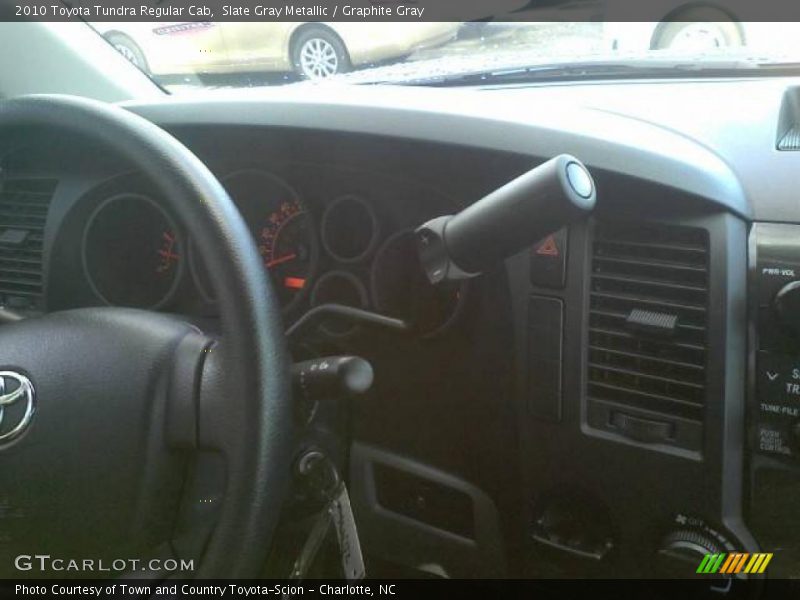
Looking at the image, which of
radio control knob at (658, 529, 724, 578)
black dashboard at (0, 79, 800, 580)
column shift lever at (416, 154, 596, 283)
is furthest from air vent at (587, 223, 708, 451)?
column shift lever at (416, 154, 596, 283)

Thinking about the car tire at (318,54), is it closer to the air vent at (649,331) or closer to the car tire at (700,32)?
the car tire at (700,32)

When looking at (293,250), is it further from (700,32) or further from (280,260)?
(700,32)

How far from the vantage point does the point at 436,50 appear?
5.94ft

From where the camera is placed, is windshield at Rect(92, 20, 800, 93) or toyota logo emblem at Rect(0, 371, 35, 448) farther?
windshield at Rect(92, 20, 800, 93)

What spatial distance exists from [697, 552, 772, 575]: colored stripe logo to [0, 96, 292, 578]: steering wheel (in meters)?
0.68

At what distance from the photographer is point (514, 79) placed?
66.0 inches

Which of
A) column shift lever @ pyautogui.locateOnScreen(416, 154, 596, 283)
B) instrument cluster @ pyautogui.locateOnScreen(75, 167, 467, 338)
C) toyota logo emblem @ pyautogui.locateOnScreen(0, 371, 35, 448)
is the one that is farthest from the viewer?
instrument cluster @ pyautogui.locateOnScreen(75, 167, 467, 338)

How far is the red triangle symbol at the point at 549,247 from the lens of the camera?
1296 mm

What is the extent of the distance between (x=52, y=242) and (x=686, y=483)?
1.21m

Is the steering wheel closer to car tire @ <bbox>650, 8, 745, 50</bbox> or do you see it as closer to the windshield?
the windshield

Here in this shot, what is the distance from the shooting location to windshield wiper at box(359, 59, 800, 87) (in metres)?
1.48

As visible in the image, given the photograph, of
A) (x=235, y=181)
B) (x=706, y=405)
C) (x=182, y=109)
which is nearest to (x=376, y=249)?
(x=235, y=181)

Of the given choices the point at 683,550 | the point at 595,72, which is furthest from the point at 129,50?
the point at 683,550

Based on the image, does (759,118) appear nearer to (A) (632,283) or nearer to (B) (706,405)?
(A) (632,283)
